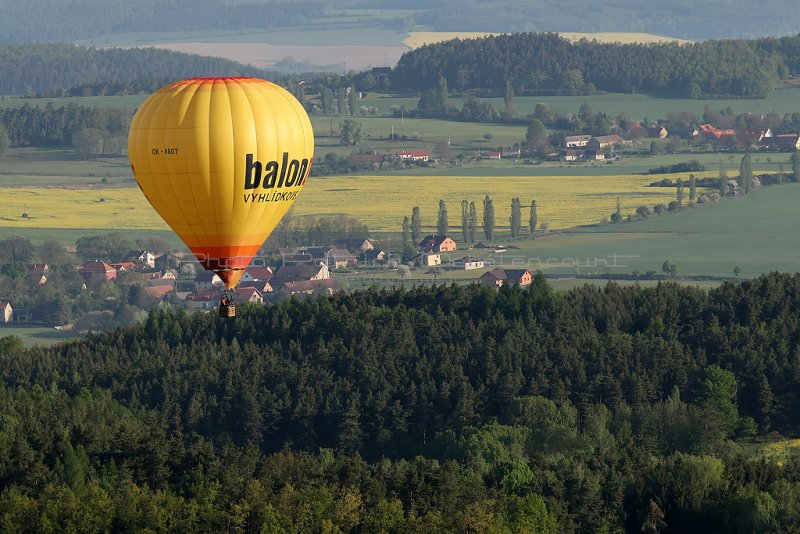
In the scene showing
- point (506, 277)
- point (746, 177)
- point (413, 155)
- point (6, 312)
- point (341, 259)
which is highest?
point (746, 177)

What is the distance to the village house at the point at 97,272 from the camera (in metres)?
146

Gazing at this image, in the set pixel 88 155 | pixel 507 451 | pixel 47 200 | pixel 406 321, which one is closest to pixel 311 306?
pixel 406 321

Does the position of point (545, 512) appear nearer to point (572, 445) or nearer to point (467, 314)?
point (572, 445)

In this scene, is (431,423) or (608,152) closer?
(431,423)

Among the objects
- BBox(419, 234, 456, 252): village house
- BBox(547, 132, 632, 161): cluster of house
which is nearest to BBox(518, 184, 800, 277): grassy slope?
BBox(419, 234, 456, 252): village house

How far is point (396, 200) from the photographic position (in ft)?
553

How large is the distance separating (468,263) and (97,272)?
23.4m

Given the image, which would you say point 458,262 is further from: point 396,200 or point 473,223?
point 396,200

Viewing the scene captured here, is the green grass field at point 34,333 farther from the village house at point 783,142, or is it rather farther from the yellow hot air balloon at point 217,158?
the village house at point 783,142

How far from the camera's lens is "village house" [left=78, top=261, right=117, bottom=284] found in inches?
5753

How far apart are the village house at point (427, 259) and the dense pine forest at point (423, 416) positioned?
144ft

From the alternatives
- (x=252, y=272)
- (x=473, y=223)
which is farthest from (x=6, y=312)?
(x=473, y=223)

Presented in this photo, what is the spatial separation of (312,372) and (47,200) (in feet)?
285

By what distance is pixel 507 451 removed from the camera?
75.0 metres
